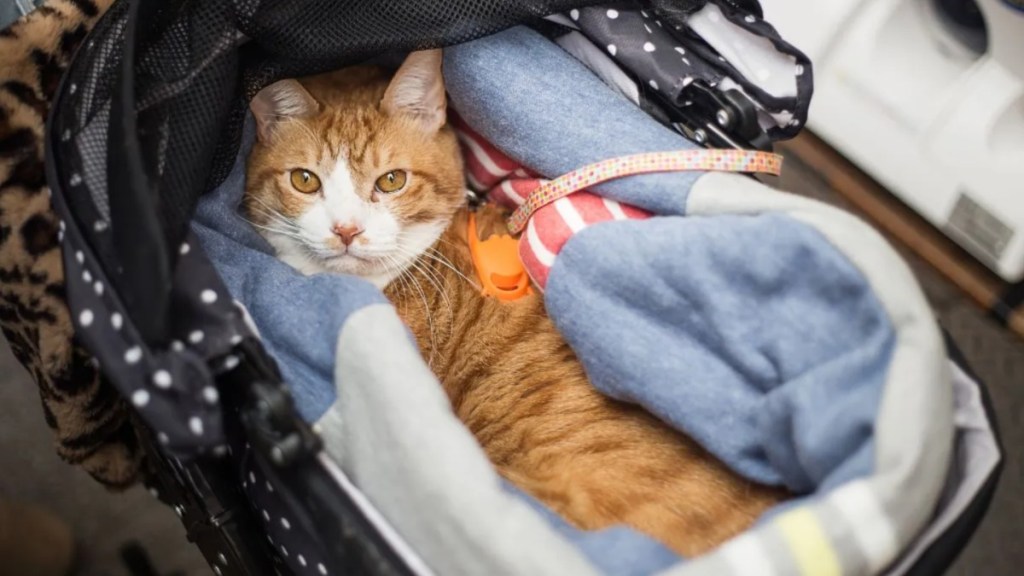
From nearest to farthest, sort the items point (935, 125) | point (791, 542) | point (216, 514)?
point (791, 542) → point (216, 514) → point (935, 125)

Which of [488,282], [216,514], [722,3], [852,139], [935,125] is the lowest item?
[216,514]

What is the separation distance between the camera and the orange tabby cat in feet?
3.32

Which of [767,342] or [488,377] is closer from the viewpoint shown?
[767,342]

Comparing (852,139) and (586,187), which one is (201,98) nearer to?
(586,187)

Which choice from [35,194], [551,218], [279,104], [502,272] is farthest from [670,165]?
[35,194]

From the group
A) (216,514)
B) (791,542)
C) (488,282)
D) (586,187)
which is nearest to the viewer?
(791,542)

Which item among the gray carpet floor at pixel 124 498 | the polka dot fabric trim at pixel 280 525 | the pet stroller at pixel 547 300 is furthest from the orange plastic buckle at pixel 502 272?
the gray carpet floor at pixel 124 498

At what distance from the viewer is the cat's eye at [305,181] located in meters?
1.15

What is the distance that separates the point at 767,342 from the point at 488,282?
0.43m

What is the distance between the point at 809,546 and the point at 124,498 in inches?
50.9

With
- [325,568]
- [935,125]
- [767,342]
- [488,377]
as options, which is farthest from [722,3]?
[935,125]

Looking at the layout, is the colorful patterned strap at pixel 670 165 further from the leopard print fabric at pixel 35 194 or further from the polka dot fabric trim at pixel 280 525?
the leopard print fabric at pixel 35 194

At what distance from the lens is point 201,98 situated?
86cm

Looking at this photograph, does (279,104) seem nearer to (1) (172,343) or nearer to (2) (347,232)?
(2) (347,232)
